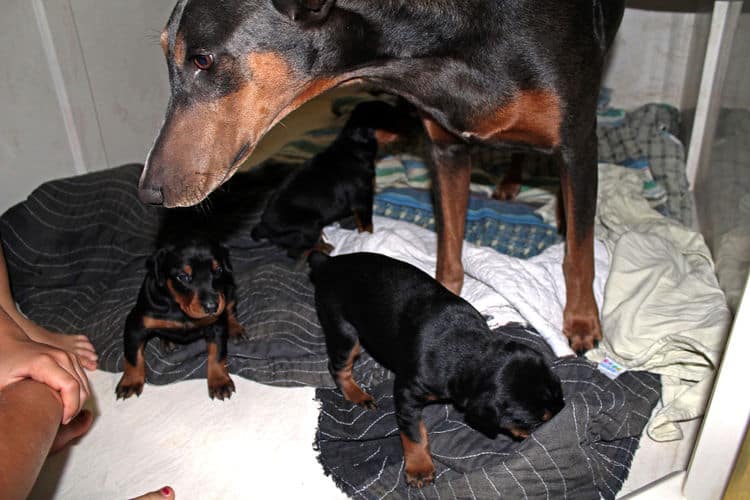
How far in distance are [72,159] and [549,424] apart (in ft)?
10.5

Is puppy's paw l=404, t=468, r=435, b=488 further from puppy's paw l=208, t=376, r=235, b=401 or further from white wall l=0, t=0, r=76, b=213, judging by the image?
white wall l=0, t=0, r=76, b=213

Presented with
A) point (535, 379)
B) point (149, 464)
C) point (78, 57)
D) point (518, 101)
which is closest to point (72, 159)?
point (78, 57)

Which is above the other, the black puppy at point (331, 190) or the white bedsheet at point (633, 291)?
the black puppy at point (331, 190)

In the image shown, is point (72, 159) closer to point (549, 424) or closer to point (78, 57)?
point (78, 57)

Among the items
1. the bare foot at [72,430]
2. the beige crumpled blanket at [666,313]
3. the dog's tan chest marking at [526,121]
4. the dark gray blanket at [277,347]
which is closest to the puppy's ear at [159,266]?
the dark gray blanket at [277,347]

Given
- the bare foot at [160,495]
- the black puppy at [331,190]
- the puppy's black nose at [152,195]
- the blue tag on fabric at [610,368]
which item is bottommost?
the blue tag on fabric at [610,368]

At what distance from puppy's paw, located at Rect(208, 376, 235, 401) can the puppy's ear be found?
0.43m

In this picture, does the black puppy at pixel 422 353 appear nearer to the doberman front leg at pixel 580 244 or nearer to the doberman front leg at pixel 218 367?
the doberman front leg at pixel 218 367

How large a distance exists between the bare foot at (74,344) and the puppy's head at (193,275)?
546mm

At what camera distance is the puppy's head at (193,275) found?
277cm

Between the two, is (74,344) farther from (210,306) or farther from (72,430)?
(210,306)

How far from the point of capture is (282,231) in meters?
3.64

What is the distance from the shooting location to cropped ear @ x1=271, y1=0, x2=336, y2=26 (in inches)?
81.8

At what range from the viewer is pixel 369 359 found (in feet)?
9.87
